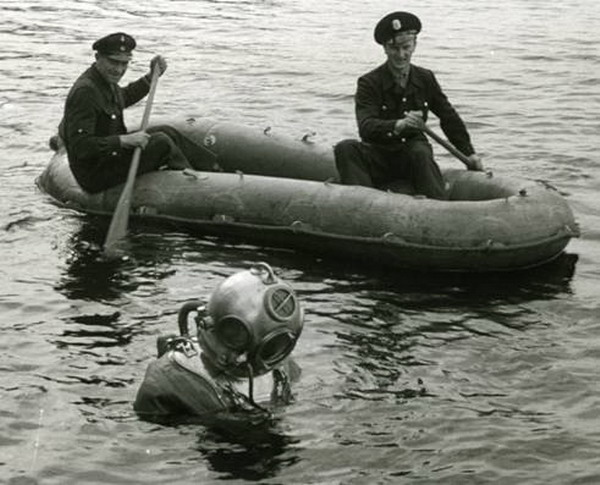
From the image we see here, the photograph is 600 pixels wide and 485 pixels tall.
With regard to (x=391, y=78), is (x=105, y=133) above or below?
below

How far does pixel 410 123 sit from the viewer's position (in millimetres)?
10477

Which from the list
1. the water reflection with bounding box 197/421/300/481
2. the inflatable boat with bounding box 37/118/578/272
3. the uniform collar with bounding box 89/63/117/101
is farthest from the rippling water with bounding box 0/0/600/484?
the uniform collar with bounding box 89/63/117/101

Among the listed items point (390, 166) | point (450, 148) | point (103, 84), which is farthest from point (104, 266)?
point (450, 148)

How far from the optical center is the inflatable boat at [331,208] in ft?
33.7

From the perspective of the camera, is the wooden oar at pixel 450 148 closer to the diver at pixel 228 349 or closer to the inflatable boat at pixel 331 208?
the inflatable boat at pixel 331 208

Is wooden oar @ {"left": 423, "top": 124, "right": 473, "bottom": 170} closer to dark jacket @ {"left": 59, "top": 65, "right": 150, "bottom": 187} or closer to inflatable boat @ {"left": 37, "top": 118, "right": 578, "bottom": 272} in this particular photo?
inflatable boat @ {"left": 37, "top": 118, "right": 578, "bottom": 272}

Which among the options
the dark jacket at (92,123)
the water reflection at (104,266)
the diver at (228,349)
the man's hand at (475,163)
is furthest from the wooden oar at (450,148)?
the diver at (228,349)

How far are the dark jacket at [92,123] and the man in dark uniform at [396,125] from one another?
2061mm

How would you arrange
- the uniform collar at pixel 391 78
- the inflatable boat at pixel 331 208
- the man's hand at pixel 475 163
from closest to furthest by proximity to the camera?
1. the inflatable boat at pixel 331 208
2. the uniform collar at pixel 391 78
3. the man's hand at pixel 475 163

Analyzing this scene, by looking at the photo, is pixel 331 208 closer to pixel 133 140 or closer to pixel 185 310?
pixel 133 140

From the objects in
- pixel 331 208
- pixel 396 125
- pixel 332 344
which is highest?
pixel 396 125

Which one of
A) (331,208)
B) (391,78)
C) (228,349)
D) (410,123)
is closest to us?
(228,349)

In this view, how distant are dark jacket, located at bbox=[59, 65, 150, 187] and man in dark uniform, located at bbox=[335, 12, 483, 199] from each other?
2.06 m

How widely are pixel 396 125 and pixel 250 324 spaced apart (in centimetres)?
405
